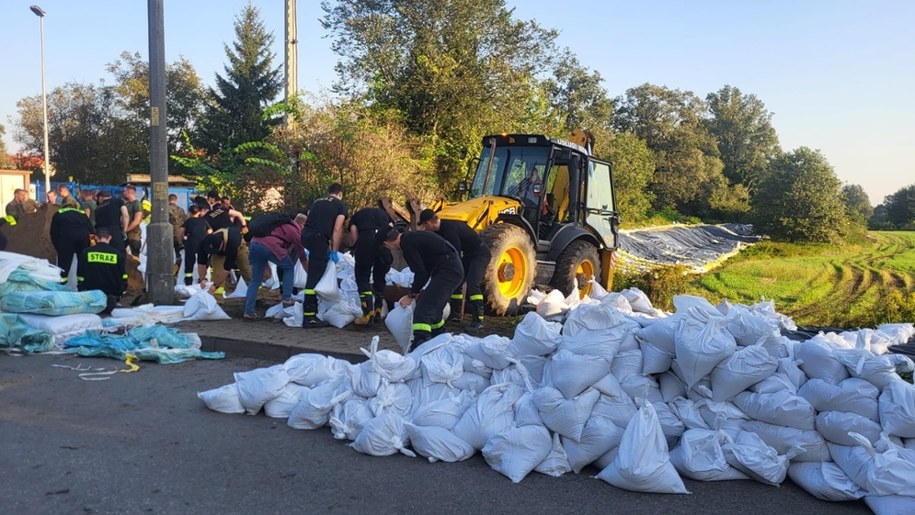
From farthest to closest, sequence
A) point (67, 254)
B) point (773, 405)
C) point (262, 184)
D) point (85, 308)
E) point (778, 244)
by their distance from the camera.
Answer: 1. point (778, 244)
2. point (262, 184)
3. point (67, 254)
4. point (85, 308)
5. point (773, 405)

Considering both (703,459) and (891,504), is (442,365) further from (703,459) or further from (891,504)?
(891,504)

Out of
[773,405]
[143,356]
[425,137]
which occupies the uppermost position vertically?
[425,137]

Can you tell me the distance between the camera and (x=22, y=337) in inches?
276

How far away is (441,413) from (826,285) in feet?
50.3

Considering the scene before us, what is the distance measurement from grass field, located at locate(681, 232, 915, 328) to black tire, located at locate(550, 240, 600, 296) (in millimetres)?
2050

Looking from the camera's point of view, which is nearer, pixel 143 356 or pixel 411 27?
pixel 143 356

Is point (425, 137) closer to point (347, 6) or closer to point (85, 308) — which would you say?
point (347, 6)

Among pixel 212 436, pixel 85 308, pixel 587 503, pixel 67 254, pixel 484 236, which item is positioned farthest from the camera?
pixel 67 254

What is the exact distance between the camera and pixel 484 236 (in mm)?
8281

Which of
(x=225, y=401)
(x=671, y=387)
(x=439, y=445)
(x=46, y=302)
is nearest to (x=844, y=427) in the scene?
(x=671, y=387)

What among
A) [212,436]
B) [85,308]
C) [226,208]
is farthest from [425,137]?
[212,436]

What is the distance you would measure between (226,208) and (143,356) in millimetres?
3975

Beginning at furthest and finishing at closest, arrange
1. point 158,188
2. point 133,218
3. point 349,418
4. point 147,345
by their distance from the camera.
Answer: point 133,218 → point 158,188 → point 147,345 → point 349,418

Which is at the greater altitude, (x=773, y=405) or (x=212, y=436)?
(x=773, y=405)
